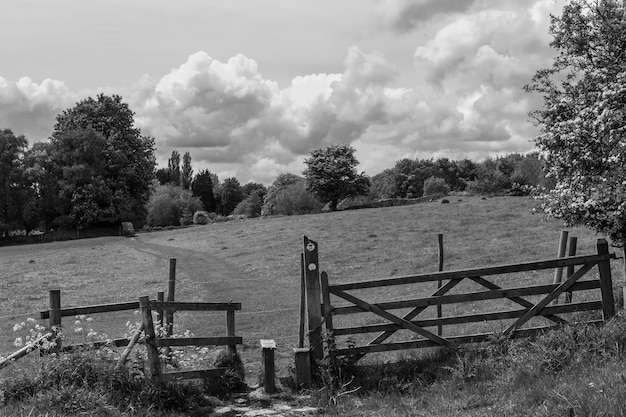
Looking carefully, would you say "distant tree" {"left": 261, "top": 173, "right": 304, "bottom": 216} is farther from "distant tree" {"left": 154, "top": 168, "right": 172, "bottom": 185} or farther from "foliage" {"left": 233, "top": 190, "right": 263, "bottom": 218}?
"distant tree" {"left": 154, "top": 168, "right": 172, "bottom": 185}

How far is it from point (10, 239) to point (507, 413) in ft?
251

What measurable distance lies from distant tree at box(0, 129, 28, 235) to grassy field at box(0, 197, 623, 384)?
59.0 feet

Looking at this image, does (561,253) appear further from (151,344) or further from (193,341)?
(151,344)

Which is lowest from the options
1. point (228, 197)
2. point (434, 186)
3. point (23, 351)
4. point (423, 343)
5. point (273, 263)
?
point (273, 263)

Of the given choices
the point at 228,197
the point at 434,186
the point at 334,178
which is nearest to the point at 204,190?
the point at 228,197

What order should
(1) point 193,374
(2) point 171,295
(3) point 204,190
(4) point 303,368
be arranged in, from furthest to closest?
(3) point 204,190
(2) point 171,295
(4) point 303,368
(1) point 193,374

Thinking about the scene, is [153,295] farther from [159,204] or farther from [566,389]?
[159,204]

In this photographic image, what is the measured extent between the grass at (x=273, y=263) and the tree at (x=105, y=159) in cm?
1439

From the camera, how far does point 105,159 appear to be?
73875 millimetres

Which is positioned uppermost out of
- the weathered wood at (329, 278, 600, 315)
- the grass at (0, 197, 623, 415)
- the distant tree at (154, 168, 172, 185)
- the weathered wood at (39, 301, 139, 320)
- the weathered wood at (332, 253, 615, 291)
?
the distant tree at (154, 168, 172, 185)

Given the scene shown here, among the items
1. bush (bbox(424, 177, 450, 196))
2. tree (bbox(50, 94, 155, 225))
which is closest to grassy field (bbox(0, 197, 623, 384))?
tree (bbox(50, 94, 155, 225))

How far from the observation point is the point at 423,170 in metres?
144

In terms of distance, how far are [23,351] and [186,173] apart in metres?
180

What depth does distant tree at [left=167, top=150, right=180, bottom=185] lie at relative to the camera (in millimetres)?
186125
